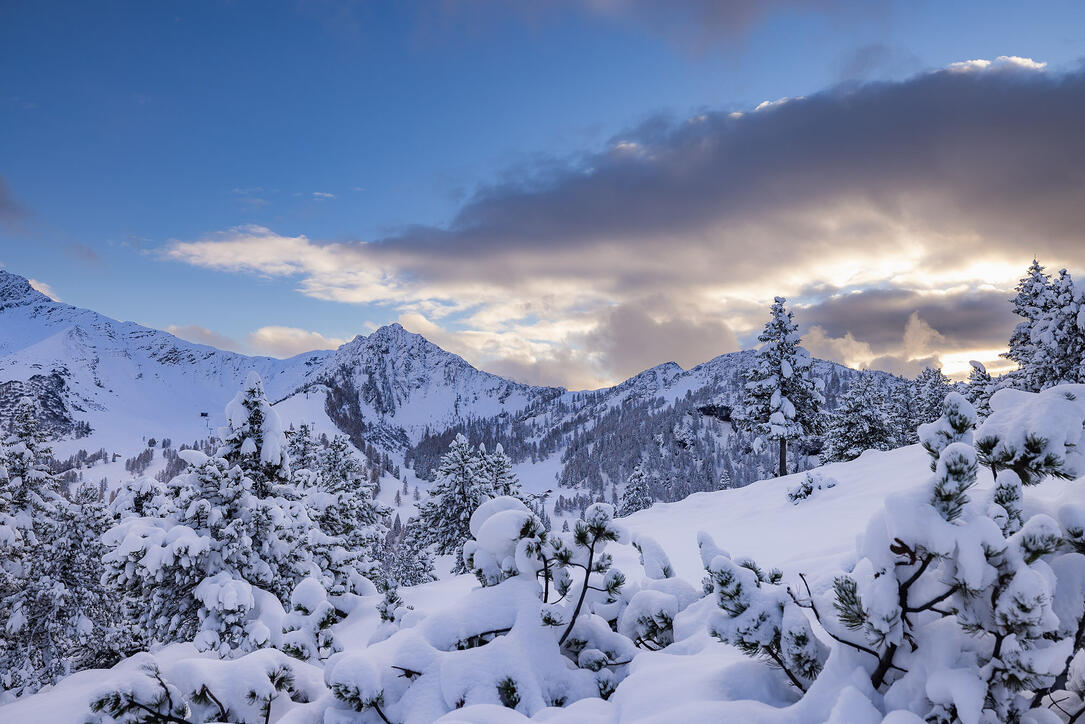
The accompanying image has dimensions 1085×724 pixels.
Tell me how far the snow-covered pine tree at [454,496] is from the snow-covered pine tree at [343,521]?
389cm

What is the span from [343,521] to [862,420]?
33.5 m

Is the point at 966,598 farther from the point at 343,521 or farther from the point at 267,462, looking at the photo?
the point at 343,521

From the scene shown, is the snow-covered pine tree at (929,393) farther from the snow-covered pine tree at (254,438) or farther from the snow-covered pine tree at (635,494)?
the snow-covered pine tree at (254,438)

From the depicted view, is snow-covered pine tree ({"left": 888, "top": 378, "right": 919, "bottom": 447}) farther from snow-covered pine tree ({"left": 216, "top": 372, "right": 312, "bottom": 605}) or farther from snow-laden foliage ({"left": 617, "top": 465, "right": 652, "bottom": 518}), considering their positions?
snow-covered pine tree ({"left": 216, "top": 372, "right": 312, "bottom": 605})

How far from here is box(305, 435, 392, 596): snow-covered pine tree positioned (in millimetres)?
13000

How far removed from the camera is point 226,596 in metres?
9.34

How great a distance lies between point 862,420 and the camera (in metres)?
35.5

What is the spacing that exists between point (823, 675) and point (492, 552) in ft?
6.86

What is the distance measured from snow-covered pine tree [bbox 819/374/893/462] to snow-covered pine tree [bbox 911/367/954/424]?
8929 mm

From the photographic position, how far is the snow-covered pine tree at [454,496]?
31.1 metres

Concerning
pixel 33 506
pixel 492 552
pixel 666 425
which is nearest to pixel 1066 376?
pixel 492 552

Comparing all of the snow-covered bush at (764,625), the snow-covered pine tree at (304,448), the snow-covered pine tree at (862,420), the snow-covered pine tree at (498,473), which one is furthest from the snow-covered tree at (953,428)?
the snow-covered pine tree at (862,420)

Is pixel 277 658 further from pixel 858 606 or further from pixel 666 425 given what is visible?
pixel 666 425

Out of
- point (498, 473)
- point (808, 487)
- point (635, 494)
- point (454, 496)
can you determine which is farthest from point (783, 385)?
point (635, 494)
